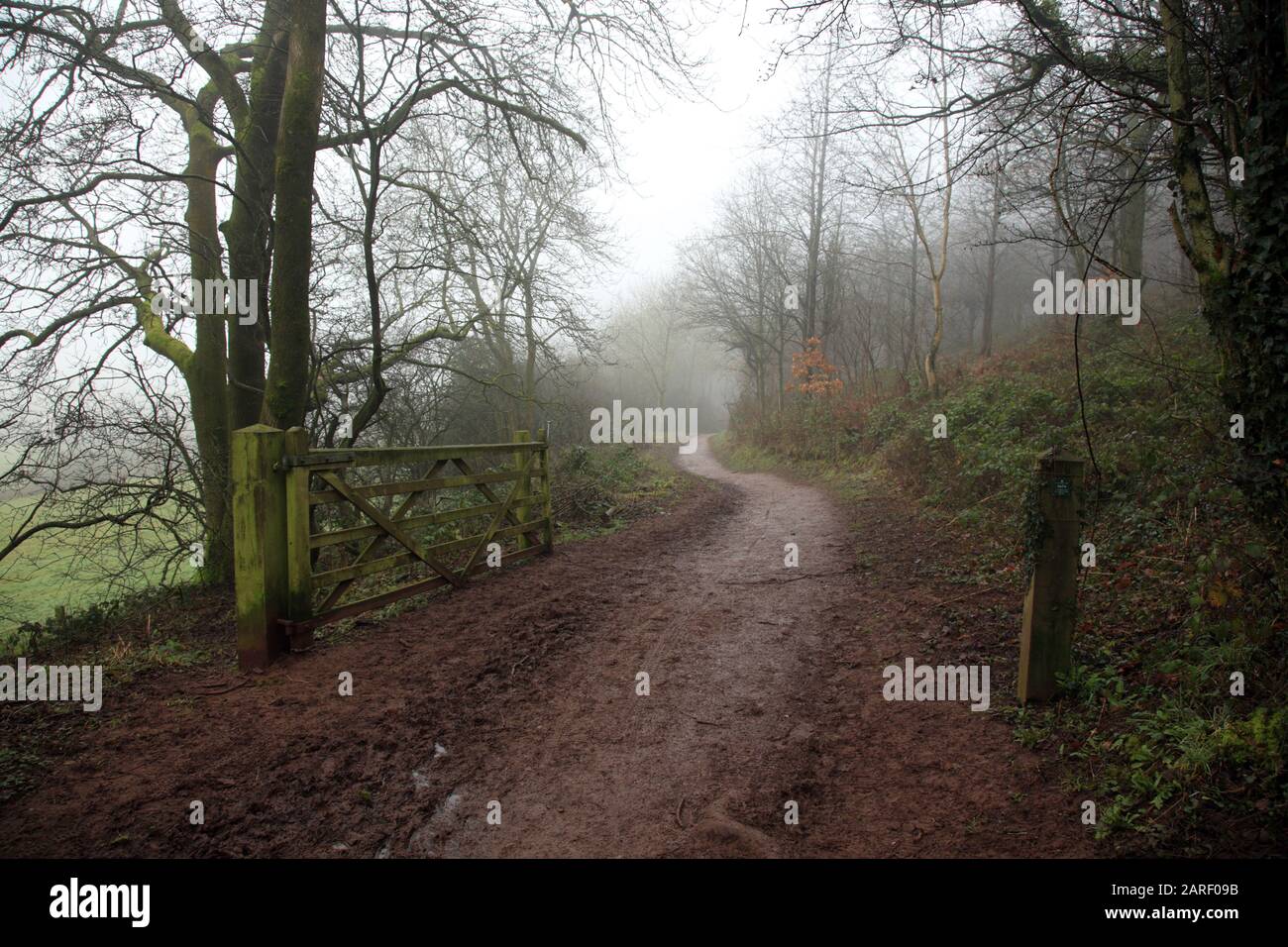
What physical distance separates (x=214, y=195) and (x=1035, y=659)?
1132 cm

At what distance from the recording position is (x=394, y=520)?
19.1ft

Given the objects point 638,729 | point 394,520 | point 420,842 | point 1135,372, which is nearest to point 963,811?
point 638,729

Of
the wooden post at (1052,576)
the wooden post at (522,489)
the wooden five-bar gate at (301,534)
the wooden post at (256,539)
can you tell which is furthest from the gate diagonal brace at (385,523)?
the wooden post at (1052,576)

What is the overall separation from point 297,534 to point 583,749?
2771 mm

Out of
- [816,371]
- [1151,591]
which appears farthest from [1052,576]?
[816,371]

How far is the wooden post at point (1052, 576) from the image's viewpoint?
149 inches

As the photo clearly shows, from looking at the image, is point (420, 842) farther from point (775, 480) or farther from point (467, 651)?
point (775, 480)

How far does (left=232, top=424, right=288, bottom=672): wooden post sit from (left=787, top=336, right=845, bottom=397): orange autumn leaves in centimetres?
1687

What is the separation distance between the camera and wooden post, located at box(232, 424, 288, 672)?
458cm

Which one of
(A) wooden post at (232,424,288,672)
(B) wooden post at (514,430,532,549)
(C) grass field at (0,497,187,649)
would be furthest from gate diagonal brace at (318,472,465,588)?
(C) grass field at (0,497,187,649)

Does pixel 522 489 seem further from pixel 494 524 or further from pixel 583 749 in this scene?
pixel 583 749

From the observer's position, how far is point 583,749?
3.70m

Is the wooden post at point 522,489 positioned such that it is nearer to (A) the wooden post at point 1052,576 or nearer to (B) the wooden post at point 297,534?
(B) the wooden post at point 297,534

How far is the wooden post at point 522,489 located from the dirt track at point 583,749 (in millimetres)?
2211
